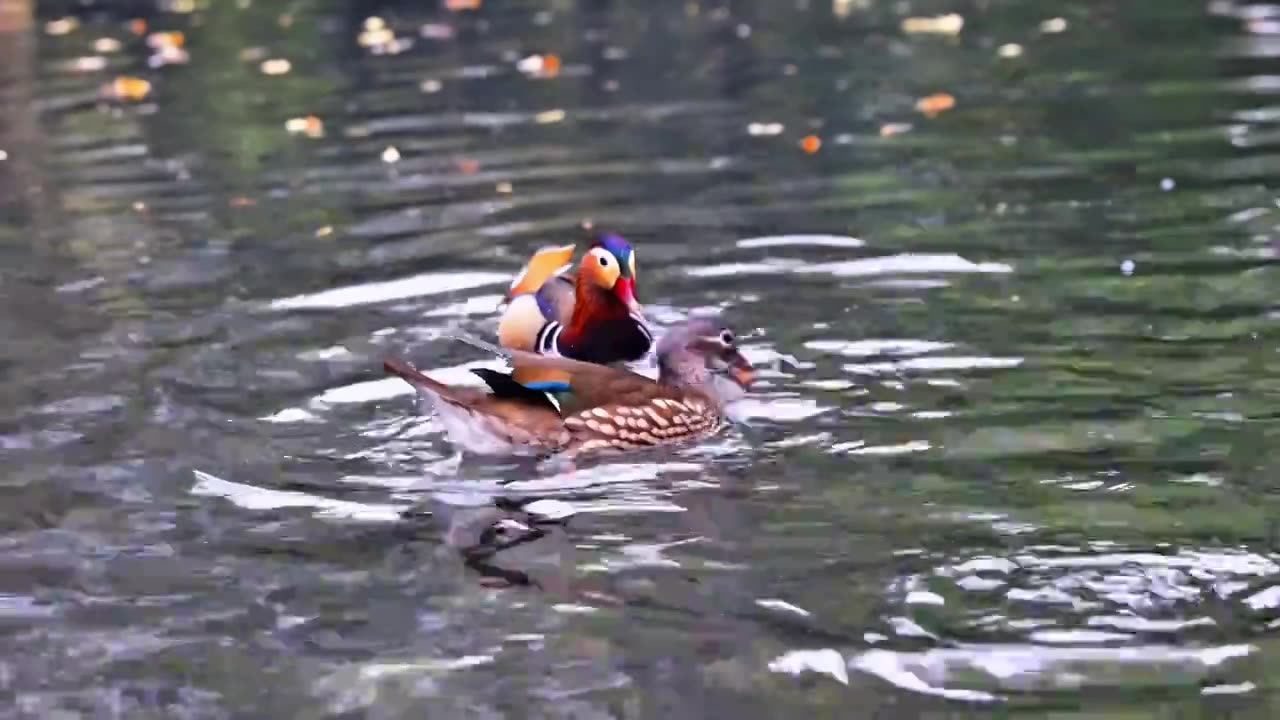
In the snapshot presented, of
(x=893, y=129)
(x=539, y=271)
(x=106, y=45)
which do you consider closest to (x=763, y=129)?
(x=893, y=129)

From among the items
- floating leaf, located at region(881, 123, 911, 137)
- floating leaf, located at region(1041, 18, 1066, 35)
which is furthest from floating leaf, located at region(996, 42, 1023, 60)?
floating leaf, located at region(881, 123, 911, 137)

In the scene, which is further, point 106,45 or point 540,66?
point 106,45

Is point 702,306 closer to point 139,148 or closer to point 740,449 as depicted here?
point 740,449

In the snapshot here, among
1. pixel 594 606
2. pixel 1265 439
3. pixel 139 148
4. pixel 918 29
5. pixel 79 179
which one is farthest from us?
pixel 918 29

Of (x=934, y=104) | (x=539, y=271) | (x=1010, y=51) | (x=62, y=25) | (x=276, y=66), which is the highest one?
(x=539, y=271)

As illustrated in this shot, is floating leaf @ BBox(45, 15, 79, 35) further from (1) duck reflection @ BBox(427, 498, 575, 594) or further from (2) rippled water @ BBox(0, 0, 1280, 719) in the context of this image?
(1) duck reflection @ BBox(427, 498, 575, 594)

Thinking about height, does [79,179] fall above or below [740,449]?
below

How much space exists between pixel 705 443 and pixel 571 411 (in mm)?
595

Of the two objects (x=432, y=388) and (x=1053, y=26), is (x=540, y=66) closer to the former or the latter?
(x=1053, y=26)

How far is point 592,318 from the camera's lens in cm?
873

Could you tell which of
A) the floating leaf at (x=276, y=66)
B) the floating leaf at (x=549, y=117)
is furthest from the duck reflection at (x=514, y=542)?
the floating leaf at (x=276, y=66)

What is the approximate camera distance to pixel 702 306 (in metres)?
9.76

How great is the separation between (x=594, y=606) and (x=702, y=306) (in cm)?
397

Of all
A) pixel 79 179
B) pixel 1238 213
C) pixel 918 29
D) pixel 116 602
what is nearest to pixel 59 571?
pixel 116 602
